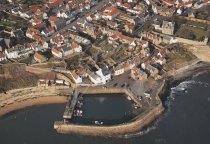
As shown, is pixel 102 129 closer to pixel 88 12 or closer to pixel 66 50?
pixel 66 50

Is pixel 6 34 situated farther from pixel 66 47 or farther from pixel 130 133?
pixel 130 133

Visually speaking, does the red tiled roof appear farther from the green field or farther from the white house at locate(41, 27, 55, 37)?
the green field

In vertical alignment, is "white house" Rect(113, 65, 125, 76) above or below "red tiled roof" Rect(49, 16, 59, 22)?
below

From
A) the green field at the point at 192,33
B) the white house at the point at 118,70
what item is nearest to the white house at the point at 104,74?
the white house at the point at 118,70

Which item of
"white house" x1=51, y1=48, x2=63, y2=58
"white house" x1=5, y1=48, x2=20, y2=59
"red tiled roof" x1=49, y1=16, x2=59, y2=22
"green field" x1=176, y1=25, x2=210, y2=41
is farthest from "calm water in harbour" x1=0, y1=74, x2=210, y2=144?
"red tiled roof" x1=49, y1=16, x2=59, y2=22

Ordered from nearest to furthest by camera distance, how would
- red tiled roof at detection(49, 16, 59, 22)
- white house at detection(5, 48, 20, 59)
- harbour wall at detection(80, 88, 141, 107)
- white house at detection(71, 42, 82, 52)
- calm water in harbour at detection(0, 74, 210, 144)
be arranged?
1. calm water in harbour at detection(0, 74, 210, 144)
2. harbour wall at detection(80, 88, 141, 107)
3. white house at detection(5, 48, 20, 59)
4. white house at detection(71, 42, 82, 52)
5. red tiled roof at detection(49, 16, 59, 22)

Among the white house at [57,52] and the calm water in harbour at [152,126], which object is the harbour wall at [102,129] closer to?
the calm water in harbour at [152,126]
